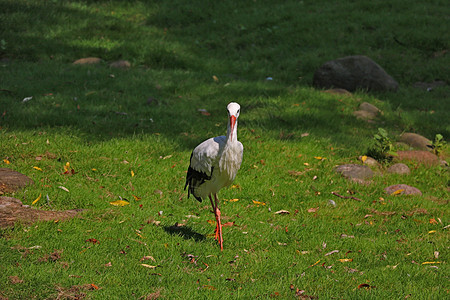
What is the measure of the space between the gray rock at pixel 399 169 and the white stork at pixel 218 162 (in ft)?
13.0

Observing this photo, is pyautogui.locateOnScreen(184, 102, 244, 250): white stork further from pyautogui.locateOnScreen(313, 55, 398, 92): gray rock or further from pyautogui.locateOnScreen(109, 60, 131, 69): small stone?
pyautogui.locateOnScreen(109, 60, 131, 69): small stone

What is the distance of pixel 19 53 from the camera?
44.3 ft

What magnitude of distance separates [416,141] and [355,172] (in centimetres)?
201

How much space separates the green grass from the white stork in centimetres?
68

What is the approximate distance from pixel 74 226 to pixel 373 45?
1230 cm

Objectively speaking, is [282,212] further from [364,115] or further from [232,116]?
[364,115]

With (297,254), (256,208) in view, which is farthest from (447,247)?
(256,208)

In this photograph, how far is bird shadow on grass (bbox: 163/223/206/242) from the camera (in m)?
→ 5.96

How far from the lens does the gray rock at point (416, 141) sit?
9383 mm

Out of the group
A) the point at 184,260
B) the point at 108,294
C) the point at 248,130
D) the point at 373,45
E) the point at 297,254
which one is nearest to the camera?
the point at 108,294

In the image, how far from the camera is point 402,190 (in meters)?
7.76

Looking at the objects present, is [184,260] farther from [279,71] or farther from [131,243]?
[279,71]

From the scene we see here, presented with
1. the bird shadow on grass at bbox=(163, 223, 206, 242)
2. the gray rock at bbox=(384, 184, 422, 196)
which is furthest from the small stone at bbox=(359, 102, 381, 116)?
the bird shadow on grass at bbox=(163, 223, 206, 242)

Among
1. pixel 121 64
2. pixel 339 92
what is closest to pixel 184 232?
pixel 339 92
